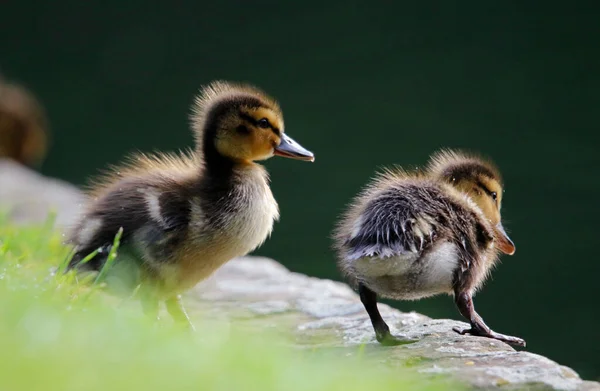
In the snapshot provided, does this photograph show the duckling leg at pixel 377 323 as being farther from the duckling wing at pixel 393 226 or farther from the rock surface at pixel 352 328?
the duckling wing at pixel 393 226

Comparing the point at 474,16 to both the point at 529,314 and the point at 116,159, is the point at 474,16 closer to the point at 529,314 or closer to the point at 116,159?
the point at 116,159

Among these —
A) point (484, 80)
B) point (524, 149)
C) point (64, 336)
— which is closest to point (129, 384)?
point (64, 336)

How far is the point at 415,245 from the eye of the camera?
3727 mm

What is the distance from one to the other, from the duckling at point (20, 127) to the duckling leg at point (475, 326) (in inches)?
305

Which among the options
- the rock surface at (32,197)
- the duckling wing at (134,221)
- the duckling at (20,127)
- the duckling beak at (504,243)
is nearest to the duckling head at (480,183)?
the duckling beak at (504,243)

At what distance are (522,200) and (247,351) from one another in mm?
7123

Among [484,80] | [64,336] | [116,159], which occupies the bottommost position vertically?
[116,159]

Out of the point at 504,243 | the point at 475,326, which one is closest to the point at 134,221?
the point at 475,326

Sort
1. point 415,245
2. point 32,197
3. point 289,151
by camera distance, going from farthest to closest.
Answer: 1. point 32,197
2. point 289,151
3. point 415,245

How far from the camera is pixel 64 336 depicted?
2.67m

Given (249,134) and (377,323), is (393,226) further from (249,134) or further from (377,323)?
(249,134)

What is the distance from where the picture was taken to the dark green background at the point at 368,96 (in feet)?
27.6

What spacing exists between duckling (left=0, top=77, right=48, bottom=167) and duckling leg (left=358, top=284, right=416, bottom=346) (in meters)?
7.54

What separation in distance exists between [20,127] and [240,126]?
7184 millimetres
